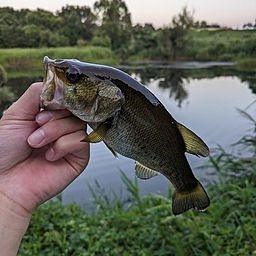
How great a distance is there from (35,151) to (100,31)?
2102 cm

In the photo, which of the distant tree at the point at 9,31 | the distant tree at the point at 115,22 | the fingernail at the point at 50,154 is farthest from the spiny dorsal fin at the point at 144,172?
the distant tree at the point at 115,22

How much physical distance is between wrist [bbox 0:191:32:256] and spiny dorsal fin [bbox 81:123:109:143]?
1.91 feet

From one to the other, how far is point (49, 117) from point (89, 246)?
6.49 feet

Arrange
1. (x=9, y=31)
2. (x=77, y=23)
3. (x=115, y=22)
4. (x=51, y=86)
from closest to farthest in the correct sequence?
(x=51, y=86) → (x=9, y=31) → (x=77, y=23) → (x=115, y=22)

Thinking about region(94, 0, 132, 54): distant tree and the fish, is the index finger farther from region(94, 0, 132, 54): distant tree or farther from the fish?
region(94, 0, 132, 54): distant tree

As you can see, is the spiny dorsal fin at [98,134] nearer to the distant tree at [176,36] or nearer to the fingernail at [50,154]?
the fingernail at [50,154]

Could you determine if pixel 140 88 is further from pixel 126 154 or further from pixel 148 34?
pixel 148 34

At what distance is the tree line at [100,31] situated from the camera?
782cm

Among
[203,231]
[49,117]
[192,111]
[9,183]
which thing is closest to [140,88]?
[49,117]

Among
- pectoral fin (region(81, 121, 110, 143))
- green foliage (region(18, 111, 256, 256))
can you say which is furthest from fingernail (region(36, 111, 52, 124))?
green foliage (region(18, 111, 256, 256))

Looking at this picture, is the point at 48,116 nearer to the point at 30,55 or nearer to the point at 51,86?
the point at 51,86

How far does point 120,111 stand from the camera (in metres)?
1.18

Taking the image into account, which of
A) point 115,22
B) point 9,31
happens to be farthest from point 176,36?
point 9,31

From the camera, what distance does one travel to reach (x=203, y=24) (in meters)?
34.8
